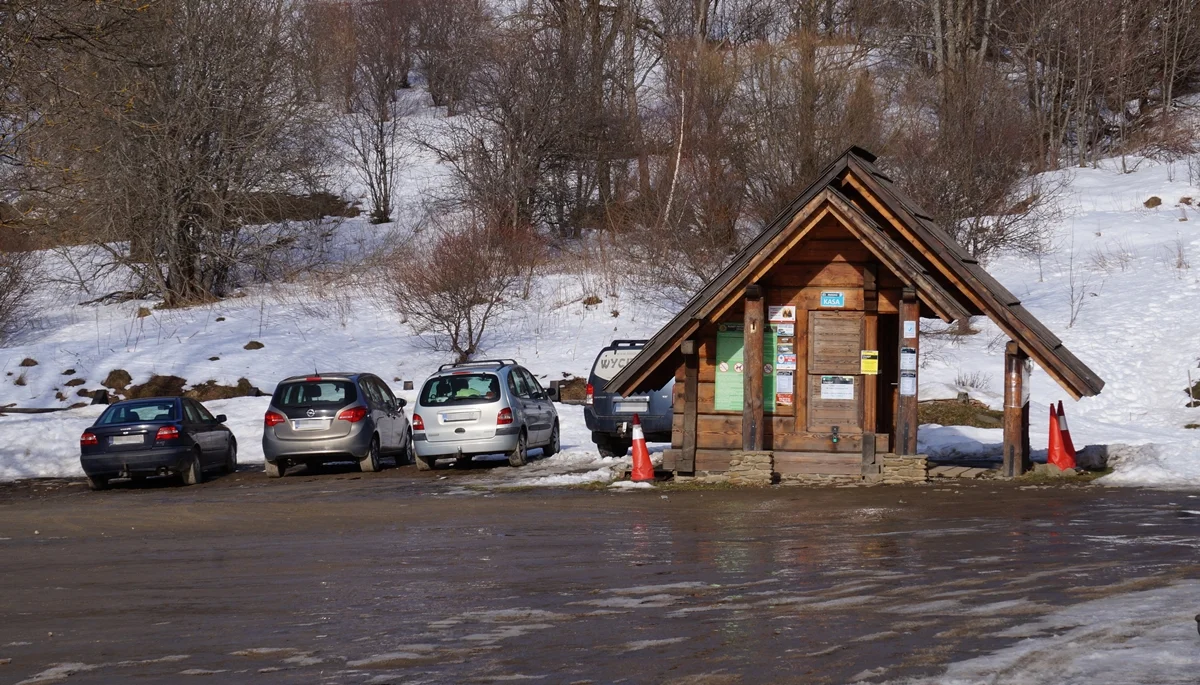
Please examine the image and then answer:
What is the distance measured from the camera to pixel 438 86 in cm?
6744

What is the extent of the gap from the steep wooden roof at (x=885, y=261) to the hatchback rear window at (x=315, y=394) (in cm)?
617

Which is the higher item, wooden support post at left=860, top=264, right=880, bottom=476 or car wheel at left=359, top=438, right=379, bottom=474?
wooden support post at left=860, top=264, right=880, bottom=476

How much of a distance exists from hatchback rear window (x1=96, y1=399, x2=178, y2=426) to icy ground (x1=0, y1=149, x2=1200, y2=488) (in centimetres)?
380

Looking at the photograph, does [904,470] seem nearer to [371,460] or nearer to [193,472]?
[371,460]

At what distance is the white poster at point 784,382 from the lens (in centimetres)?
1855

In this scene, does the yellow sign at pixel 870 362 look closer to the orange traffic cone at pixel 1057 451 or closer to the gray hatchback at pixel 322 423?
the orange traffic cone at pixel 1057 451

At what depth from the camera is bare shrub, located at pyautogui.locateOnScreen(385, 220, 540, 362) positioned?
120 feet

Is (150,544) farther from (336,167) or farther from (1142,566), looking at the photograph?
(336,167)

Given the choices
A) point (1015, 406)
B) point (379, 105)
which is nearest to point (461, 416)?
point (1015, 406)

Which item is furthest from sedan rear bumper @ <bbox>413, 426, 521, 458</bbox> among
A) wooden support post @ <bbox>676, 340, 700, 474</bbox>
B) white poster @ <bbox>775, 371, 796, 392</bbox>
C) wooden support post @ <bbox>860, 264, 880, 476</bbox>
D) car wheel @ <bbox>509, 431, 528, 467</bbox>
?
wooden support post @ <bbox>860, 264, 880, 476</bbox>

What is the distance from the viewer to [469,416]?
2133 centimetres

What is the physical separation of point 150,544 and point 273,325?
27015 millimetres

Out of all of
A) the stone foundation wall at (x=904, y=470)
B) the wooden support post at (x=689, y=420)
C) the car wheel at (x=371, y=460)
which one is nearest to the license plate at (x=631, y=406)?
the wooden support post at (x=689, y=420)

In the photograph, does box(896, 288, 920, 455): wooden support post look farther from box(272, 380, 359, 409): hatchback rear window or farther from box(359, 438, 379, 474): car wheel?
box(272, 380, 359, 409): hatchback rear window
